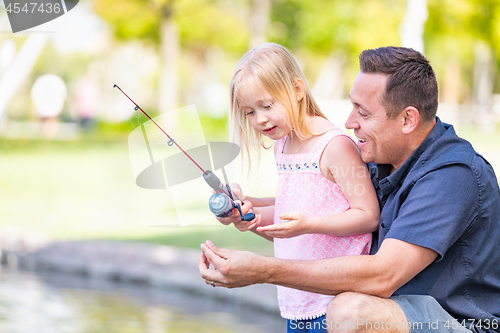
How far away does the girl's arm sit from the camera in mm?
2271

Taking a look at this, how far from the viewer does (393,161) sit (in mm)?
2375

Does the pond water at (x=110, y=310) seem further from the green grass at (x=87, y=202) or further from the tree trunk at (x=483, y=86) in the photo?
the tree trunk at (x=483, y=86)

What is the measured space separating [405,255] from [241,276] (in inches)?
21.5

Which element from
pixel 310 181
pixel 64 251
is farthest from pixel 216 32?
pixel 310 181

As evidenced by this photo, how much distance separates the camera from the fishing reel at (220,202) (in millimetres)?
2359

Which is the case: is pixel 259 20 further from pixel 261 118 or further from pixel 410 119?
pixel 410 119

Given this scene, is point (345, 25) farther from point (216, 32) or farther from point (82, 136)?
point (82, 136)

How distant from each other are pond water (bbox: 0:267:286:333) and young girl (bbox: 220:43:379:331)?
1846 millimetres

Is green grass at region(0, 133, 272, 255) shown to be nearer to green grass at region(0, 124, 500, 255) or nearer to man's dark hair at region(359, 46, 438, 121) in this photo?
green grass at region(0, 124, 500, 255)

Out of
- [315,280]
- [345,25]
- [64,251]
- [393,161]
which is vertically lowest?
[64,251]

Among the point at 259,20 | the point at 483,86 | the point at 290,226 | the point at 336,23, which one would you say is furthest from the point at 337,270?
the point at 483,86

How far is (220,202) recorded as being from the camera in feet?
7.75

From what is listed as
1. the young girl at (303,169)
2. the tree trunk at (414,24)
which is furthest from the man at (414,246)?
the tree trunk at (414,24)

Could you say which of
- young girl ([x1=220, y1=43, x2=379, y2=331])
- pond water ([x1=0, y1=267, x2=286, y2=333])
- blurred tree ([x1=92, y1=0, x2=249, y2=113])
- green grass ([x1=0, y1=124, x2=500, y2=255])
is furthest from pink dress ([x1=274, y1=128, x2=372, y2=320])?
blurred tree ([x1=92, y1=0, x2=249, y2=113])
